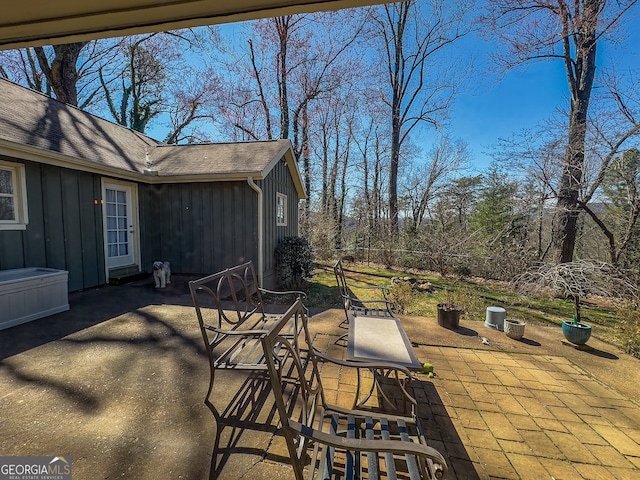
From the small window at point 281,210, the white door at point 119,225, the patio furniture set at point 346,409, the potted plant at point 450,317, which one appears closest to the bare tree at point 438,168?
the small window at point 281,210

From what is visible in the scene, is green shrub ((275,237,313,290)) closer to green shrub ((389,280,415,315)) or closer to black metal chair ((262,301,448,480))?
green shrub ((389,280,415,315))

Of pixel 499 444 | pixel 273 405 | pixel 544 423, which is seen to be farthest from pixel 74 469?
pixel 544 423

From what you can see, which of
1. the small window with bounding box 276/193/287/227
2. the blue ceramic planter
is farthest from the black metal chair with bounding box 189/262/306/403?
the blue ceramic planter

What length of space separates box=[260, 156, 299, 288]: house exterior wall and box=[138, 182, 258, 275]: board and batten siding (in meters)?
0.49

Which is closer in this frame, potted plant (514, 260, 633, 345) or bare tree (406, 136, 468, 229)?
potted plant (514, 260, 633, 345)

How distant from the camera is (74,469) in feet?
5.36

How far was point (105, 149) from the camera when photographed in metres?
6.36

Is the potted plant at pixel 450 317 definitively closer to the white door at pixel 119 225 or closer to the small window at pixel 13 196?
the white door at pixel 119 225

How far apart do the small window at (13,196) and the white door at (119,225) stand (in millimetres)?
1415

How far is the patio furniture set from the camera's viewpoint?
121 cm

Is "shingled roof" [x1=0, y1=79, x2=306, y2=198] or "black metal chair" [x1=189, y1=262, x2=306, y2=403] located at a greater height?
"shingled roof" [x1=0, y1=79, x2=306, y2=198]

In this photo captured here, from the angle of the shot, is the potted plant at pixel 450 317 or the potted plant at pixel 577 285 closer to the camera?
the potted plant at pixel 577 285

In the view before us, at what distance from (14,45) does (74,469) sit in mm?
2282

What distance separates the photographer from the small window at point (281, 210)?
26.7ft
